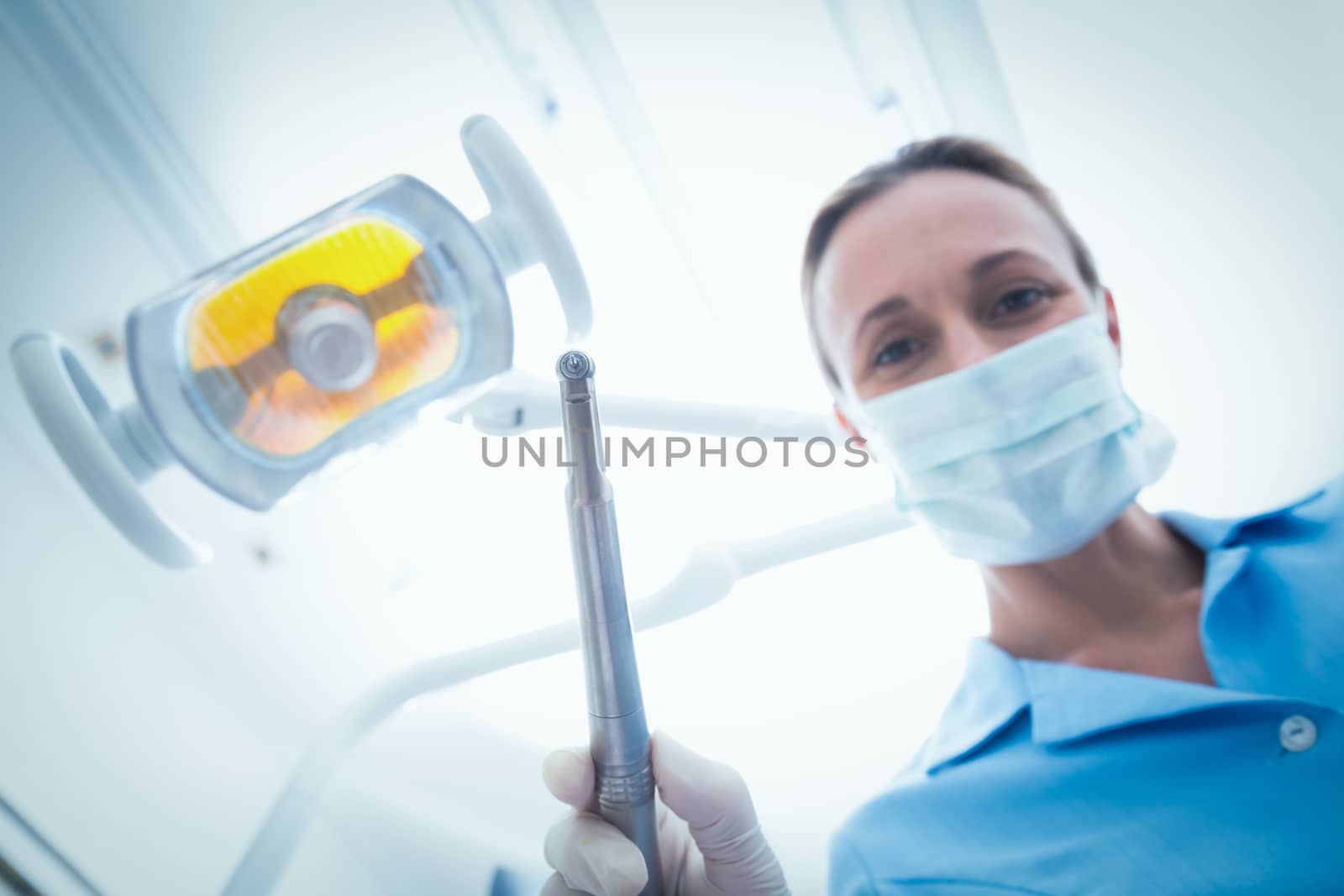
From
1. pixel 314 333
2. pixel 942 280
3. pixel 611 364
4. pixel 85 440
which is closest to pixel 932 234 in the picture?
pixel 942 280

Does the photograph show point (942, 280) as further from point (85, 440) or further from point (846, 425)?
point (85, 440)

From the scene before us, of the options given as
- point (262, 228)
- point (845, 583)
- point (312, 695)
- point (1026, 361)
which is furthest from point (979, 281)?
point (312, 695)

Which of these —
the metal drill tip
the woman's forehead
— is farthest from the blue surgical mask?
the metal drill tip

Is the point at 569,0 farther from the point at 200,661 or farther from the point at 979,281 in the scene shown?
the point at 200,661

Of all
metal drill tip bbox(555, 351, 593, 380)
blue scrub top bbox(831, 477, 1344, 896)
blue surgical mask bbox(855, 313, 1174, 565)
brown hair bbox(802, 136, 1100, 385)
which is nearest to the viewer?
metal drill tip bbox(555, 351, 593, 380)

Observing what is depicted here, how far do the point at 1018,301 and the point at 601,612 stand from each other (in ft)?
1.91

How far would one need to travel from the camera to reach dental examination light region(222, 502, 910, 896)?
2.31ft

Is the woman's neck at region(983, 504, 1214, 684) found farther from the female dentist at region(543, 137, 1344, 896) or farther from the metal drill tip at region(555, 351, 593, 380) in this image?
the metal drill tip at region(555, 351, 593, 380)

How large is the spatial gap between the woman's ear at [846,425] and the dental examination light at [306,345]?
418 mm

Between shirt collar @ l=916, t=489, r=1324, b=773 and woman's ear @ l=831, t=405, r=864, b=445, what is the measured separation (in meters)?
0.31

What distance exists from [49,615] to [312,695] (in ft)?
0.95

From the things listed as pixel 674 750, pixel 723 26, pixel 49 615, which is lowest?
pixel 674 750

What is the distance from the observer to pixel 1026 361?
2.18ft

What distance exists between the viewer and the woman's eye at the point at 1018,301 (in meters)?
0.72
